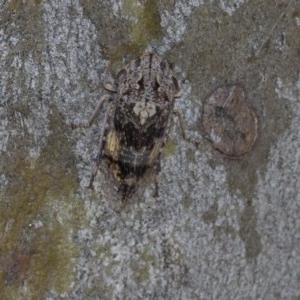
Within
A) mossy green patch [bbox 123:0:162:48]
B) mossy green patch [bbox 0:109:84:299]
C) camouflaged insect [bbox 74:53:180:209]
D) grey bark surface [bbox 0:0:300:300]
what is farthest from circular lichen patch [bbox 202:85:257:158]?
mossy green patch [bbox 0:109:84:299]

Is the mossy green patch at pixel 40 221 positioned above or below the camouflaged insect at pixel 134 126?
below

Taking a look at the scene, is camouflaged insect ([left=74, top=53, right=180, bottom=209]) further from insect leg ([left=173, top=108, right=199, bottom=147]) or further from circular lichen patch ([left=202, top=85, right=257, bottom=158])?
circular lichen patch ([left=202, top=85, right=257, bottom=158])

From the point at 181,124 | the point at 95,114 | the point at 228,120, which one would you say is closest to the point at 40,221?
the point at 95,114

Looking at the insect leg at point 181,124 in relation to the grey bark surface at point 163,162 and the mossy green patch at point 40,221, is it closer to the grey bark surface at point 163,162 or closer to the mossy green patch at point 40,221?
the grey bark surface at point 163,162

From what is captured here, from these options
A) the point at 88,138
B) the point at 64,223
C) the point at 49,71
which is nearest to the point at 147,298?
the point at 64,223

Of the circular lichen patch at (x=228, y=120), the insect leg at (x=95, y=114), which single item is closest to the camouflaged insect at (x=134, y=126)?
the insect leg at (x=95, y=114)

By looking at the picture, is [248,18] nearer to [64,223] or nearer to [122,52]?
[122,52]
